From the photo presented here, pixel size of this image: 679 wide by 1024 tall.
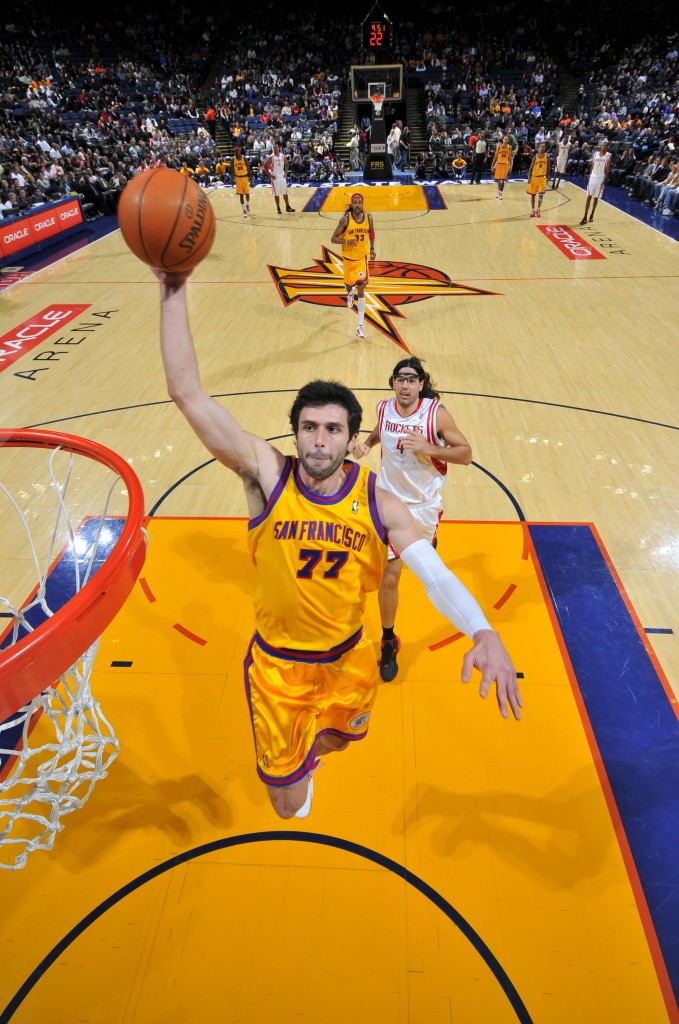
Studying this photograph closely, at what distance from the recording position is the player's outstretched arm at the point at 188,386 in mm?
2273

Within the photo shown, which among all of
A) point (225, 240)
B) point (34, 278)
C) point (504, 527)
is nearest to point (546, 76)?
point (225, 240)

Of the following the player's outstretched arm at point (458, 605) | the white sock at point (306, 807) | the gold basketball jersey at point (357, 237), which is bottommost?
the white sock at point (306, 807)

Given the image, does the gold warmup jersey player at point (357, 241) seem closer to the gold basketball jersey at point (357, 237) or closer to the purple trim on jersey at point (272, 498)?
the gold basketball jersey at point (357, 237)

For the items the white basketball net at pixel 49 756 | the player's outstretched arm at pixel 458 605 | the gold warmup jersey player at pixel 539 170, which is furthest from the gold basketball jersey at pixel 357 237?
the gold warmup jersey player at pixel 539 170

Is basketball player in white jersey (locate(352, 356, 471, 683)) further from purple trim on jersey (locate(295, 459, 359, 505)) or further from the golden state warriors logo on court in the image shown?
purple trim on jersey (locate(295, 459, 359, 505))

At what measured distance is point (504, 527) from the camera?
5.22 m

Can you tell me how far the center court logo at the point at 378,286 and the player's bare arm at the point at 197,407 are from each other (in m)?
7.33

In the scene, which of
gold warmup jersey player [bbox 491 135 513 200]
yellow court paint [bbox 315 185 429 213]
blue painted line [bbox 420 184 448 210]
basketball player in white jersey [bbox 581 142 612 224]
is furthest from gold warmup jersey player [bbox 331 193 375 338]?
gold warmup jersey player [bbox 491 135 513 200]

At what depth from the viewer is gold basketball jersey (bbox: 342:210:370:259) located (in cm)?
Result: 800

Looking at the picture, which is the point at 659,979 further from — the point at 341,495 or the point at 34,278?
the point at 34,278

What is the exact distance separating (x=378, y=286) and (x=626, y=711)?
9155 millimetres

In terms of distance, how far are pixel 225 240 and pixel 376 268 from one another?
4616mm

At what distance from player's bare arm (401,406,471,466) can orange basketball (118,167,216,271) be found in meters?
1.64

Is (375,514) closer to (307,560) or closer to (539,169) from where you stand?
(307,560)
